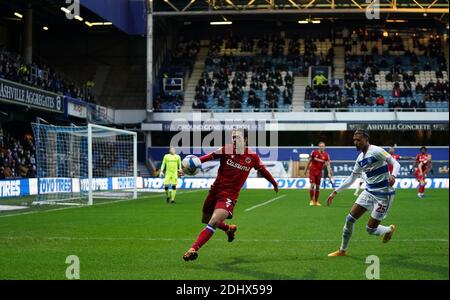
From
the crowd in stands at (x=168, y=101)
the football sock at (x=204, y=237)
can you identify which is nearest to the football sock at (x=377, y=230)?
the football sock at (x=204, y=237)

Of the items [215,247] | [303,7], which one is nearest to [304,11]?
[303,7]

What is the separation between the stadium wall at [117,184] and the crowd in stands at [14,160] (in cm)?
139

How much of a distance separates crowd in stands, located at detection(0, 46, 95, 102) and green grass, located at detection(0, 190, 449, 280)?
56.0 ft

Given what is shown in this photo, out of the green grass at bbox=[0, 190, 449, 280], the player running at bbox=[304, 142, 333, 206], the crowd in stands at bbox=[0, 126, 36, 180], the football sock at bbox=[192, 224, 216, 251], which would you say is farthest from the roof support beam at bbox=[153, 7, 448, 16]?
the football sock at bbox=[192, 224, 216, 251]

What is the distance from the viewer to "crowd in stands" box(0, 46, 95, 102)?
110ft

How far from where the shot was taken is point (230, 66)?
54.6 metres

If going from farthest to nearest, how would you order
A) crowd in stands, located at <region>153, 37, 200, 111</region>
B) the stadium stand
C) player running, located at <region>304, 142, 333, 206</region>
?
crowd in stands, located at <region>153, 37, 200, 111</region>, the stadium stand, player running, located at <region>304, 142, 333, 206</region>

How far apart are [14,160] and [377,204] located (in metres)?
25.2

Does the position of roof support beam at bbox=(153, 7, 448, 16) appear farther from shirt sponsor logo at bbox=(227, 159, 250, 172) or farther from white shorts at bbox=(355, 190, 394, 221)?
shirt sponsor logo at bbox=(227, 159, 250, 172)

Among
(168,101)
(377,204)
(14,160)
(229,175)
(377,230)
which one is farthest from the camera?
(168,101)

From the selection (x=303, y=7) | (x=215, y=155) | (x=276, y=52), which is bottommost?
(x=215, y=155)

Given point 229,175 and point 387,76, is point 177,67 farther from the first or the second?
point 229,175

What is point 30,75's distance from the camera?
36500 millimetres
